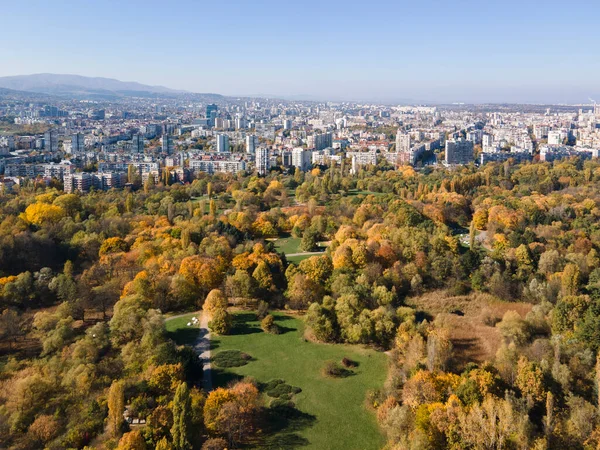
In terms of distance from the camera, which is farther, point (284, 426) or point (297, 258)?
point (297, 258)

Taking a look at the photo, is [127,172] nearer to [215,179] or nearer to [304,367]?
[215,179]

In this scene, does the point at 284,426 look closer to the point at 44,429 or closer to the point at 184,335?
the point at 44,429

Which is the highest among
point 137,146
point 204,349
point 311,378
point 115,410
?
point 137,146

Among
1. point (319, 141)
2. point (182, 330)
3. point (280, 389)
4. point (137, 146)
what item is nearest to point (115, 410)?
point (280, 389)

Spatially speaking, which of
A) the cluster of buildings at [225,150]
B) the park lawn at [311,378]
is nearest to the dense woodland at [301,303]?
the park lawn at [311,378]

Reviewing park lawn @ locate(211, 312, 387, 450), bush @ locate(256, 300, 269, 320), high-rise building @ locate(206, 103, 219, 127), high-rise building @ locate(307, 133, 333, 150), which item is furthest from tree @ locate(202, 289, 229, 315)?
high-rise building @ locate(206, 103, 219, 127)

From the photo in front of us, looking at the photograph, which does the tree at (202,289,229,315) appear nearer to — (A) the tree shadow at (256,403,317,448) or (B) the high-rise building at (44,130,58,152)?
(A) the tree shadow at (256,403,317,448)
